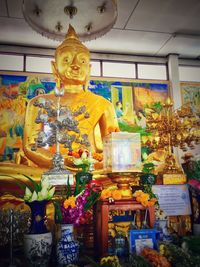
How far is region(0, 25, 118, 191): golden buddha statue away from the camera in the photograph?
3271 mm

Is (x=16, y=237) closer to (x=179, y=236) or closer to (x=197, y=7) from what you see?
(x=179, y=236)

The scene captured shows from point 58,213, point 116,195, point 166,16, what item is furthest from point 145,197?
point 166,16

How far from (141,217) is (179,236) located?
33 centimetres

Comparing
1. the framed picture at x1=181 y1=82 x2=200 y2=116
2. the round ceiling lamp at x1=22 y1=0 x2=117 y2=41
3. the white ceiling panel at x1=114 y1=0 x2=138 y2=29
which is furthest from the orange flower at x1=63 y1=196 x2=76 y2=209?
the framed picture at x1=181 y1=82 x2=200 y2=116

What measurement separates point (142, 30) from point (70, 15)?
1195 mm

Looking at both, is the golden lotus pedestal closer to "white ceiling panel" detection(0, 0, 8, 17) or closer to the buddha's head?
the buddha's head

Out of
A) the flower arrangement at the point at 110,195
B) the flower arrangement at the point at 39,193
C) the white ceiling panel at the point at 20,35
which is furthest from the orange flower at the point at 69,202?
the white ceiling panel at the point at 20,35

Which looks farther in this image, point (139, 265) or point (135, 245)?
point (135, 245)

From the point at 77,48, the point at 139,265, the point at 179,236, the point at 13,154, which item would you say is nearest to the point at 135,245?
the point at 139,265

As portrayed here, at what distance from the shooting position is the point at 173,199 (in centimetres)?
225

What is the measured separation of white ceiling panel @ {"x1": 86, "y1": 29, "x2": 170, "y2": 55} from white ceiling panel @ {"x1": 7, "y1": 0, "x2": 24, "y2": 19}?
99cm

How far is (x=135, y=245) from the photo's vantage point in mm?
1727

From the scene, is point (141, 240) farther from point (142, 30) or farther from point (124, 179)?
point (142, 30)

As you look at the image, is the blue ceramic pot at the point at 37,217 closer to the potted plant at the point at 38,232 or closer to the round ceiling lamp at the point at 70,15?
the potted plant at the point at 38,232
